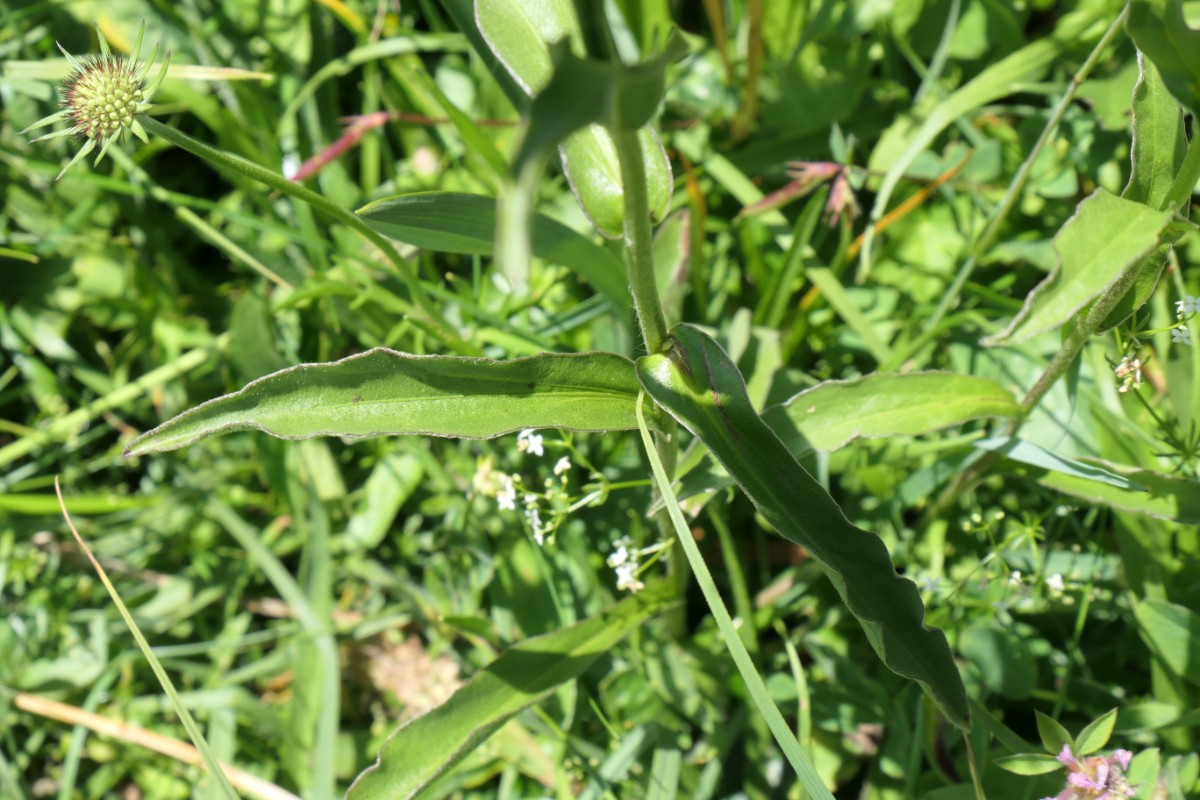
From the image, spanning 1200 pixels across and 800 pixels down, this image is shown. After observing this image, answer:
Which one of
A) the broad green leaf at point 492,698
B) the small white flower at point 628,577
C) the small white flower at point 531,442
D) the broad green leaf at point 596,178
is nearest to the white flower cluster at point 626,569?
the small white flower at point 628,577

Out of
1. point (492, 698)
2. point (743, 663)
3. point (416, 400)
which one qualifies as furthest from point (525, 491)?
point (743, 663)

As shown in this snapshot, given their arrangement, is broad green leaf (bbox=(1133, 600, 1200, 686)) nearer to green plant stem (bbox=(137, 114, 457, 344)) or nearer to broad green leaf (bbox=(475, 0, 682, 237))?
broad green leaf (bbox=(475, 0, 682, 237))

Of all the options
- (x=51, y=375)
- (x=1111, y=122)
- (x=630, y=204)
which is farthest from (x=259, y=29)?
(x=1111, y=122)

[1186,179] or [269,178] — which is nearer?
[1186,179]

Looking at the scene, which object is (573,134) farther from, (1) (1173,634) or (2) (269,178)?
(1) (1173,634)

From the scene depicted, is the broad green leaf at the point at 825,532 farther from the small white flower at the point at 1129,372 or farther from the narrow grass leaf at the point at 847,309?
the narrow grass leaf at the point at 847,309

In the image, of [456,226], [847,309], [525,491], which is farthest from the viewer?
[847,309]

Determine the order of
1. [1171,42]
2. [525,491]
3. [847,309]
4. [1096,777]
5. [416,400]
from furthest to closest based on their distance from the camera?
[847,309], [525,491], [1096,777], [416,400], [1171,42]
